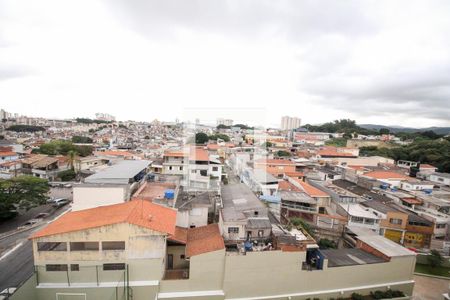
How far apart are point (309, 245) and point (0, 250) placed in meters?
17.0

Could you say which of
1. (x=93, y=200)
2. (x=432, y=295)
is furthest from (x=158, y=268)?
(x=432, y=295)

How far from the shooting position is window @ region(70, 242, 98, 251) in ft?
31.8

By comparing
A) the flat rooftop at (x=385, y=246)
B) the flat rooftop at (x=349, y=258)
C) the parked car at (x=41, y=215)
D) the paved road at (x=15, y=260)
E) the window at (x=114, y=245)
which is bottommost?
the parked car at (x=41, y=215)

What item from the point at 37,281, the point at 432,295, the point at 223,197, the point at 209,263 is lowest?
the point at 432,295

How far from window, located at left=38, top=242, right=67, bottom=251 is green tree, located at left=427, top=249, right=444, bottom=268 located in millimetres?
20746

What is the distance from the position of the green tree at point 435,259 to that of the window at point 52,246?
20.7 meters

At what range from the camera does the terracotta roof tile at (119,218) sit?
9.44m

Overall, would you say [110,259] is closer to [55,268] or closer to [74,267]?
[74,267]

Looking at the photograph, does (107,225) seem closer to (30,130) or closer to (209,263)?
(209,263)

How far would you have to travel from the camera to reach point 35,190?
19281 mm

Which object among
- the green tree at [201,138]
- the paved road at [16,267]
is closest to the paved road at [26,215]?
the paved road at [16,267]

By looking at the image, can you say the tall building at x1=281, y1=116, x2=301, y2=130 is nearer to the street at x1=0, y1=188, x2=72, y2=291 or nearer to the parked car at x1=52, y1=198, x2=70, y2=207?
the parked car at x1=52, y1=198, x2=70, y2=207

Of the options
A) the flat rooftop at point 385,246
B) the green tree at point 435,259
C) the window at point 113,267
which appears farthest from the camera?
the green tree at point 435,259

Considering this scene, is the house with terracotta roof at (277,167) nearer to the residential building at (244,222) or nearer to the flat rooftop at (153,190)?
the flat rooftop at (153,190)
